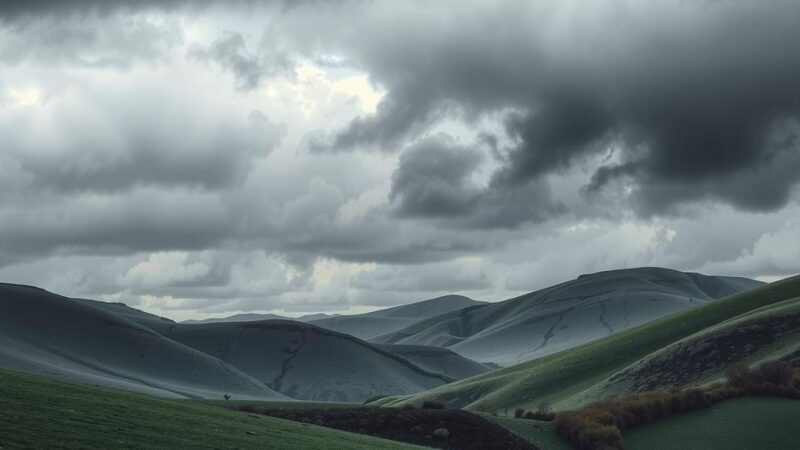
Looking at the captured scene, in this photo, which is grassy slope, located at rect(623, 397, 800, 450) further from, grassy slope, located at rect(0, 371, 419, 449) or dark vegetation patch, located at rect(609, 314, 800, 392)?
dark vegetation patch, located at rect(609, 314, 800, 392)

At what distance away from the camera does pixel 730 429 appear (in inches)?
2982

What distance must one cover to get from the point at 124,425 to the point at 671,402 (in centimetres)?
6115

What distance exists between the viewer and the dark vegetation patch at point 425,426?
75.4 meters

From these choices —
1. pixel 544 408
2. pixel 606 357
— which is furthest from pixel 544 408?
pixel 606 357

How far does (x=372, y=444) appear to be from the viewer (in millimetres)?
61344

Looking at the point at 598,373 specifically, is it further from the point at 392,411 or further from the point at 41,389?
the point at 41,389

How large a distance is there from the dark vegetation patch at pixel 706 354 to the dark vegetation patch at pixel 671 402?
2521cm

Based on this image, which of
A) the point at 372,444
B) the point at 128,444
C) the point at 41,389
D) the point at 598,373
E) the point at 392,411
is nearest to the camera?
the point at 128,444

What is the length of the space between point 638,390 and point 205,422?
83459mm

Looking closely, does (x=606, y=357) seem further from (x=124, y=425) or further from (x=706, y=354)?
(x=124, y=425)

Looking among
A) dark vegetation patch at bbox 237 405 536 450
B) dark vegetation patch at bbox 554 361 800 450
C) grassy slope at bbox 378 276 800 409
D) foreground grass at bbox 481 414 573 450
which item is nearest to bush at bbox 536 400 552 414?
grassy slope at bbox 378 276 800 409

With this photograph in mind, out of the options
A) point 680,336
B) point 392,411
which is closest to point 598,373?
point 680,336

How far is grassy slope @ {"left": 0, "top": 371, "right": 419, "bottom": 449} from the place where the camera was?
37812 mm

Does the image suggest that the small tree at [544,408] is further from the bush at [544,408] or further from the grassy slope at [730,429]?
the grassy slope at [730,429]
